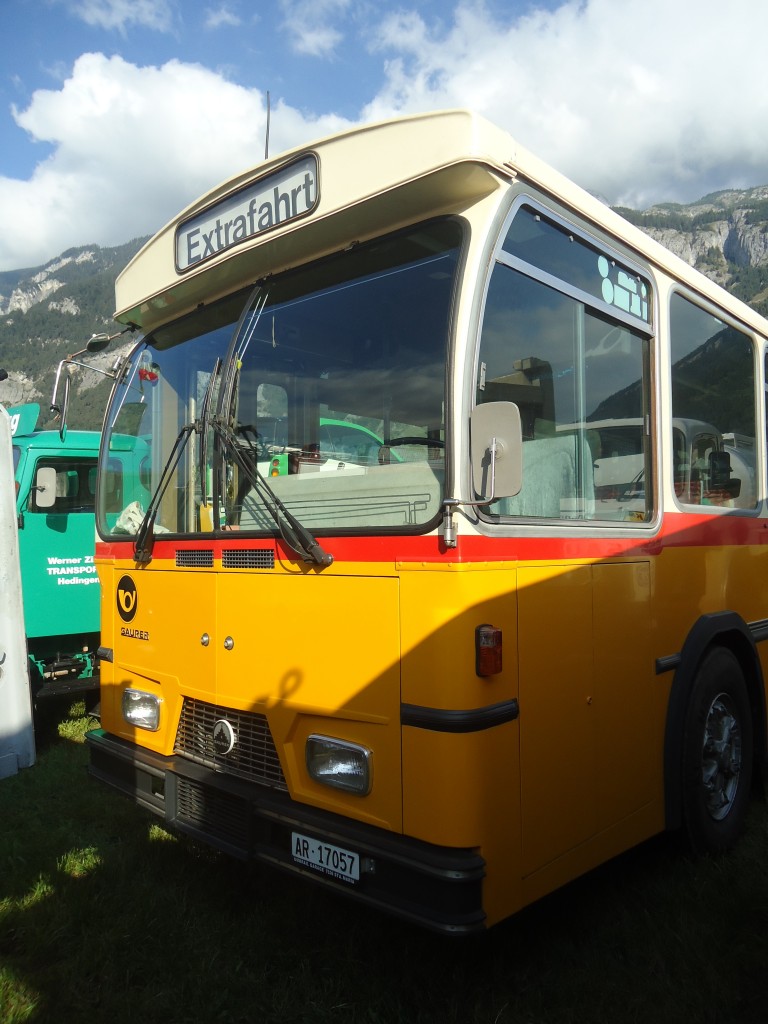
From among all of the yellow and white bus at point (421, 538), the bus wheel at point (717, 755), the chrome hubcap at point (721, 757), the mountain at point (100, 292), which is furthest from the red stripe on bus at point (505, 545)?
the mountain at point (100, 292)

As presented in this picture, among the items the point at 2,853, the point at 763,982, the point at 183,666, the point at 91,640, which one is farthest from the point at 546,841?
the point at 91,640

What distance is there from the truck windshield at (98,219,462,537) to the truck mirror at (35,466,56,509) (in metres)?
3.37

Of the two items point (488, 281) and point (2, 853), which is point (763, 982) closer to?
point (488, 281)

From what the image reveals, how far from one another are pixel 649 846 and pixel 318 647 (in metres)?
2.20

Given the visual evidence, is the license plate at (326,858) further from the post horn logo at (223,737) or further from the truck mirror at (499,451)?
the truck mirror at (499,451)

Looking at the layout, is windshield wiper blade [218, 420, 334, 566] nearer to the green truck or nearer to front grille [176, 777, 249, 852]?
front grille [176, 777, 249, 852]

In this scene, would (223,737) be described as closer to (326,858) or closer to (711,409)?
(326,858)

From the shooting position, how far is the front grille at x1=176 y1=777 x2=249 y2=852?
9.48 feet

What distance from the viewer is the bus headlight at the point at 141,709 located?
135 inches

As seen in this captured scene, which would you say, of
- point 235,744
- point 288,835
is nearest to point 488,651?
point 288,835

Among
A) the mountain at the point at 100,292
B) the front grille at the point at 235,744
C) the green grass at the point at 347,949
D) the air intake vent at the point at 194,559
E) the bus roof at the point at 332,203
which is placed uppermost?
the mountain at the point at 100,292

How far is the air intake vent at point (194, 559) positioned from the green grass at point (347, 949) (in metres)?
1.38

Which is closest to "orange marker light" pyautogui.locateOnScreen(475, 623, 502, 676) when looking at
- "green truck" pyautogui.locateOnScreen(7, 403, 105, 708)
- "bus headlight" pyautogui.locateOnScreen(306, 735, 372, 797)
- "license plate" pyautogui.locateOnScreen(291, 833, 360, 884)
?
"bus headlight" pyautogui.locateOnScreen(306, 735, 372, 797)

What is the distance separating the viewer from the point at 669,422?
350 centimetres
